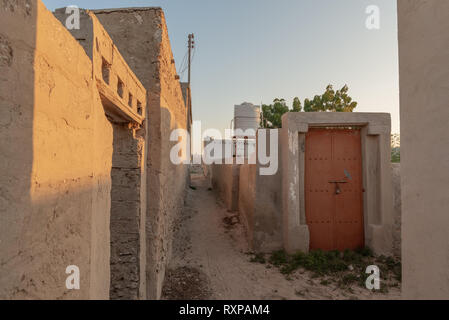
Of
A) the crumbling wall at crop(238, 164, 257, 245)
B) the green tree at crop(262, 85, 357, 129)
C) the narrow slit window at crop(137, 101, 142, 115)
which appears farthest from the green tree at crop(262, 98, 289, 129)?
the narrow slit window at crop(137, 101, 142, 115)

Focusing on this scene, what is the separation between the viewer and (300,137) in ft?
17.2

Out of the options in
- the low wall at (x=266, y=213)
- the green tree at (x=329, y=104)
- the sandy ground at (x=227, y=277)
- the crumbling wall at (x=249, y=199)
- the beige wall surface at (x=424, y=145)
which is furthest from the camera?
the green tree at (x=329, y=104)

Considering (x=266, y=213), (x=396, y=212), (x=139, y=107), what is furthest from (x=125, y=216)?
(x=396, y=212)

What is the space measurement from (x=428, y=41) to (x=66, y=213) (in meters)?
2.87

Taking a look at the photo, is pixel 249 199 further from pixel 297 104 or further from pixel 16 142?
pixel 297 104

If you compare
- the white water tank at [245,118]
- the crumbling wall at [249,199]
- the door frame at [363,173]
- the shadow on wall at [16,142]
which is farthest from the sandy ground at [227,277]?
the white water tank at [245,118]

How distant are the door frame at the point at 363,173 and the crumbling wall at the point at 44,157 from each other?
420 centimetres

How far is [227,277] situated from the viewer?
13.8ft

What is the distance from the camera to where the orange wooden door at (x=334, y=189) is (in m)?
5.29

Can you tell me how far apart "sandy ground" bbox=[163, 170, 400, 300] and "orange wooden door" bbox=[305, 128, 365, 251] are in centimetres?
138

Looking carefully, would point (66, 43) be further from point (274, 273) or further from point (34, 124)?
point (274, 273)

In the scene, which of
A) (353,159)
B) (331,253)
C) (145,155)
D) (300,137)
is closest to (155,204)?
(145,155)

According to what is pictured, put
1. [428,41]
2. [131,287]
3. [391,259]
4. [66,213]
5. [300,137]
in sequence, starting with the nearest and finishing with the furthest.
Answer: [66,213]
[428,41]
[131,287]
[391,259]
[300,137]

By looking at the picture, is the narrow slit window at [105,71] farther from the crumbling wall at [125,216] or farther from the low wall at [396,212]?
the low wall at [396,212]
